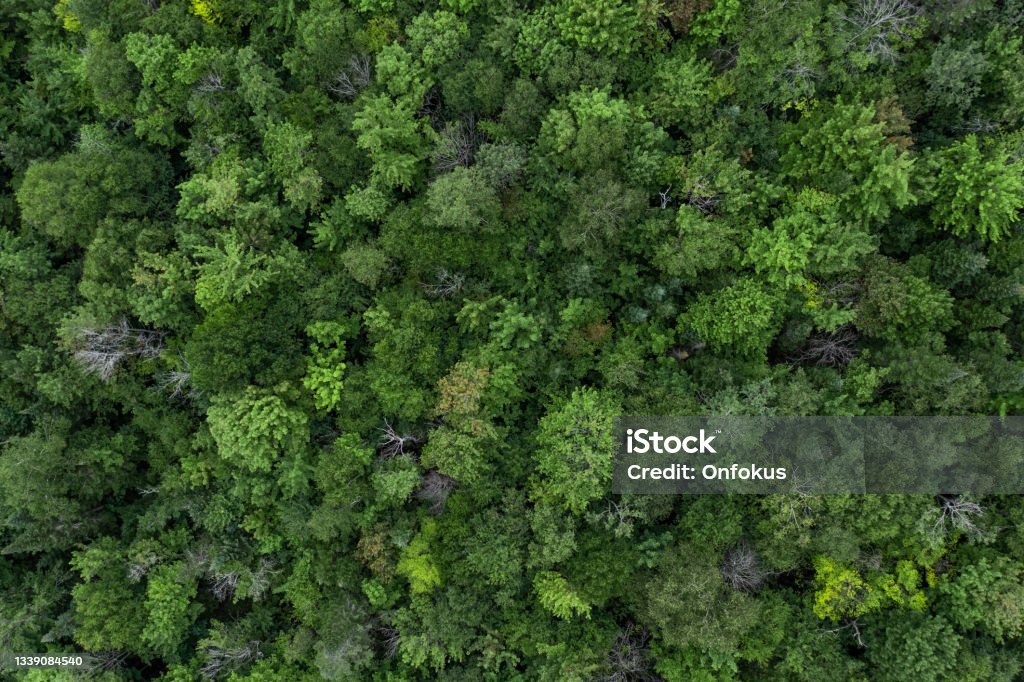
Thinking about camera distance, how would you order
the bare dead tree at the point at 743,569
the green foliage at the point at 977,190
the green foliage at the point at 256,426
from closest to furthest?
the green foliage at the point at 977,190
the bare dead tree at the point at 743,569
the green foliage at the point at 256,426

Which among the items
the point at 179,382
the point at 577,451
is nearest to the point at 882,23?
the point at 577,451

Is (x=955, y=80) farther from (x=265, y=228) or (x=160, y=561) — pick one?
(x=160, y=561)

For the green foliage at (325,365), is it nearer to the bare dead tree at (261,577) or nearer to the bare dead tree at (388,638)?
the bare dead tree at (261,577)

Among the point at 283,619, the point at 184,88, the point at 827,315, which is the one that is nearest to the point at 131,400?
the point at 283,619

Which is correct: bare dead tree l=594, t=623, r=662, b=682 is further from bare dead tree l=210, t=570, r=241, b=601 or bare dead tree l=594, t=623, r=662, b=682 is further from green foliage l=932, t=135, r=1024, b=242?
green foliage l=932, t=135, r=1024, b=242

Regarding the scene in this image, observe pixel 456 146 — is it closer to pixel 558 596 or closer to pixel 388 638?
pixel 558 596

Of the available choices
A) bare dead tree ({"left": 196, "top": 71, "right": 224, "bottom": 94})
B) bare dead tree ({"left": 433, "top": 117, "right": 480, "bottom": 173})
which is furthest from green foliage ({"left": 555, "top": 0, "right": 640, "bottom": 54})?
bare dead tree ({"left": 196, "top": 71, "right": 224, "bottom": 94})

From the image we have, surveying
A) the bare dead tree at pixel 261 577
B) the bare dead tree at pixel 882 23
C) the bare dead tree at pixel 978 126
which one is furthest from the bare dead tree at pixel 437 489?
the bare dead tree at pixel 978 126
